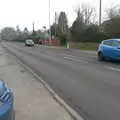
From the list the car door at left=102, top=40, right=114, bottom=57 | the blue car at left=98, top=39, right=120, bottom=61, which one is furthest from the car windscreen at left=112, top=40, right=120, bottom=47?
the car door at left=102, top=40, right=114, bottom=57

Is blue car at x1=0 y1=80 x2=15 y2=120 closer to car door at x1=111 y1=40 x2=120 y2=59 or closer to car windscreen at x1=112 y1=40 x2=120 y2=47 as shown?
car door at x1=111 y1=40 x2=120 y2=59

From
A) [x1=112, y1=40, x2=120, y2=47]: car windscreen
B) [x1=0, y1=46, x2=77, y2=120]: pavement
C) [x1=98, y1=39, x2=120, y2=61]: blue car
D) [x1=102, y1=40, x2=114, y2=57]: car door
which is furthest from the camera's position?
[x1=102, y1=40, x2=114, y2=57]: car door

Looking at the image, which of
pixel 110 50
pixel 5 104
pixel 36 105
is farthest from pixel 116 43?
pixel 5 104

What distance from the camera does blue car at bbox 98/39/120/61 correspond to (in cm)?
2800

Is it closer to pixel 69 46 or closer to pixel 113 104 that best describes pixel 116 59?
pixel 113 104

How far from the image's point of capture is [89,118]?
30.0ft

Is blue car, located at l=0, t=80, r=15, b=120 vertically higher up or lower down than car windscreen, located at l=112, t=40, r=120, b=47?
higher up

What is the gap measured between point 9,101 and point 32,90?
7.60 m

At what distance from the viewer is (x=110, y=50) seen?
1134 inches

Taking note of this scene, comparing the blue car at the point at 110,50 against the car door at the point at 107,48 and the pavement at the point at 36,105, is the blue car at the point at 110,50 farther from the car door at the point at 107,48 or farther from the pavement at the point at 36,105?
the pavement at the point at 36,105

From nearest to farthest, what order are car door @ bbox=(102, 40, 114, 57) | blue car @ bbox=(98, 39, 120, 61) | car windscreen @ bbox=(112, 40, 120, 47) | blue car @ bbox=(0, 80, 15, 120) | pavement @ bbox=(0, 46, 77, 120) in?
blue car @ bbox=(0, 80, 15, 120), pavement @ bbox=(0, 46, 77, 120), blue car @ bbox=(98, 39, 120, 61), car windscreen @ bbox=(112, 40, 120, 47), car door @ bbox=(102, 40, 114, 57)

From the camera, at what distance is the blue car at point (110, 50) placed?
2800cm

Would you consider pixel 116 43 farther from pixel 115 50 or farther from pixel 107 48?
pixel 115 50

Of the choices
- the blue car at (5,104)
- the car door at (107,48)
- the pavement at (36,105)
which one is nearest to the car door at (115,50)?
the car door at (107,48)
